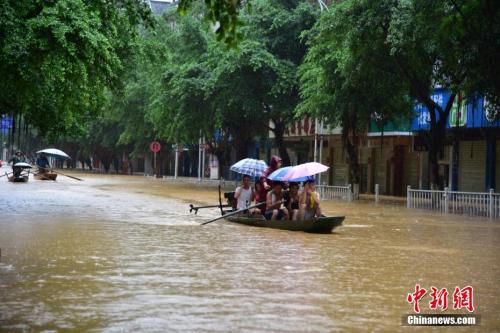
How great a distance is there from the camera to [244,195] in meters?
21.3

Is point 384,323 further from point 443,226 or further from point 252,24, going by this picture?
point 252,24

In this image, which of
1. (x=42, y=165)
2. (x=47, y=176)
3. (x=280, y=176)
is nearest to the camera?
(x=280, y=176)

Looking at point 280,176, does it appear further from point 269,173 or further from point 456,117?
point 456,117

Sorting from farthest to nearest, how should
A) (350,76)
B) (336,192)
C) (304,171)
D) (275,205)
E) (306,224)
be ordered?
(336,192)
(350,76)
(275,205)
(304,171)
(306,224)

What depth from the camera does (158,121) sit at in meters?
48.6

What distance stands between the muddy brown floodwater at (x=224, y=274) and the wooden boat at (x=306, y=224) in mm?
323

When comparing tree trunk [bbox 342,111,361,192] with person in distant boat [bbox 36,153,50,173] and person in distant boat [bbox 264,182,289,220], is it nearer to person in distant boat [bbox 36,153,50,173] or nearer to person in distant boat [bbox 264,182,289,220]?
person in distant boat [bbox 264,182,289,220]

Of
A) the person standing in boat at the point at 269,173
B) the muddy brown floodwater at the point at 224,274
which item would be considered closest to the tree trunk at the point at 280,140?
the muddy brown floodwater at the point at 224,274

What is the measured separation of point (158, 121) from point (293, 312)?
40680 mm

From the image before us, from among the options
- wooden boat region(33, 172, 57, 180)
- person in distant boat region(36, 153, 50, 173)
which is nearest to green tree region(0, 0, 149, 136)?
wooden boat region(33, 172, 57, 180)

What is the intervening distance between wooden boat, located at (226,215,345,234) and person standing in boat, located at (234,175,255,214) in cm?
122

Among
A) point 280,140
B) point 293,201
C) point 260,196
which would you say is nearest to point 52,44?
point 293,201

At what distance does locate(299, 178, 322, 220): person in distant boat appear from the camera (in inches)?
715

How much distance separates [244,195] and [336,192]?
15117 millimetres
